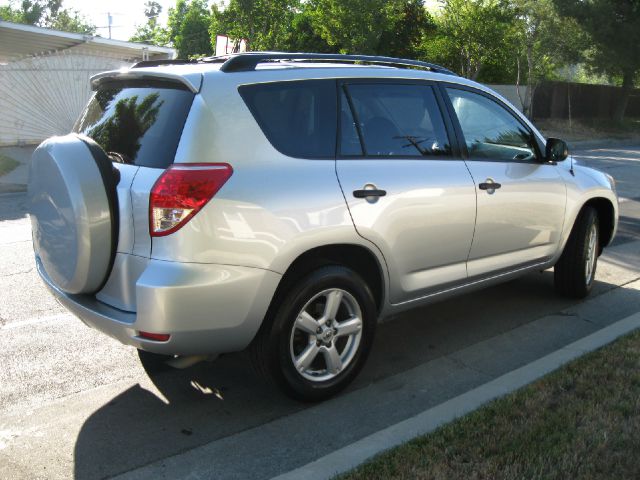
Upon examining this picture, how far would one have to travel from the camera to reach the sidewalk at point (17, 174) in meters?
12.3

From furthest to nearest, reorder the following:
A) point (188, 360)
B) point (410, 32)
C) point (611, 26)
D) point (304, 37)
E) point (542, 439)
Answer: point (304, 37) → point (410, 32) → point (611, 26) → point (188, 360) → point (542, 439)

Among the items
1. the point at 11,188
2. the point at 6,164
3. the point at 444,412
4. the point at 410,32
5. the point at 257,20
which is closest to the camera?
the point at 444,412

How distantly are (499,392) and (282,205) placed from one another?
5.20ft

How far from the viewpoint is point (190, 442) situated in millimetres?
3473

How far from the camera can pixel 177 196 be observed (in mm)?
3221

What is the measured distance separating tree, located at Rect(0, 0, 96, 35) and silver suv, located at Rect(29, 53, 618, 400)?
8476cm

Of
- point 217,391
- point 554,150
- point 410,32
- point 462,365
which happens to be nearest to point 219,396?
point 217,391

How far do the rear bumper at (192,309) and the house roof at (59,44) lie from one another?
1782cm

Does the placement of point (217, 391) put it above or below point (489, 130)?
below

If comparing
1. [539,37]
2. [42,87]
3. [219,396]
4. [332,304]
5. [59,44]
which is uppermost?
[539,37]

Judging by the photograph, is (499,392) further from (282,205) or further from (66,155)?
(66,155)

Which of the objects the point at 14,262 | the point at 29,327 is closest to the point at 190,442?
the point at 29,327

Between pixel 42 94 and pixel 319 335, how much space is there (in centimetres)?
1743

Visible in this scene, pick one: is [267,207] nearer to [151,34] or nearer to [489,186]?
[489,186]
